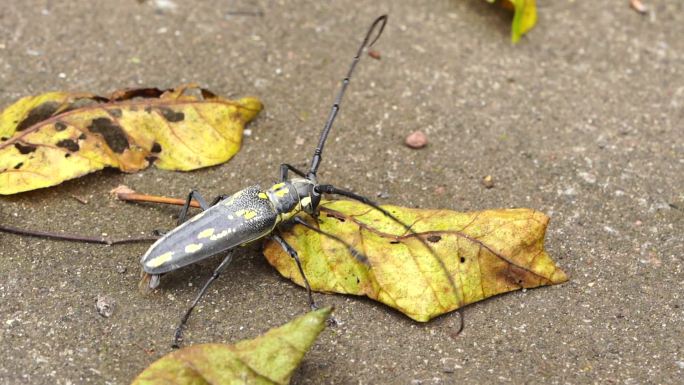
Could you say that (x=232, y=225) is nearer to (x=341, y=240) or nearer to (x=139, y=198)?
(x=341, y=240)

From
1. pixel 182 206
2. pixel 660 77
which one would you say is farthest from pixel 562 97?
pixel 182 206

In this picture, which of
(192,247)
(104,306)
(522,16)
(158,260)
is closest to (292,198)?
(192,247)

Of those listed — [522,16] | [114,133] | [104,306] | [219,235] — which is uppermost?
[522,16]

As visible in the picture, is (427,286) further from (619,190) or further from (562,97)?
(562,97)

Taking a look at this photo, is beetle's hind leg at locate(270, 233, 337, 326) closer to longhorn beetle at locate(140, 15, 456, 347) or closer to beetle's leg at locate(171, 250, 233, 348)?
longhorn beetle at locate(140, 15, 456, 347)

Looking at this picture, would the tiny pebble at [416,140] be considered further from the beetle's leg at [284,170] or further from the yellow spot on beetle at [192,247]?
the yellow spot on beetle at [192,247]

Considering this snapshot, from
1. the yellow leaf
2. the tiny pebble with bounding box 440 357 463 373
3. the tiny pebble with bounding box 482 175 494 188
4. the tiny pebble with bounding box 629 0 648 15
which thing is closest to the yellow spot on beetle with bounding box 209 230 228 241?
the tiny pebble with bounding box 440 357 463 373

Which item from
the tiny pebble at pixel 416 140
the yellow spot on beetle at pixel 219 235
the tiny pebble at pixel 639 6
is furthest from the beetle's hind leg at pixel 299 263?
the tiny pebble at pixel 639 6
